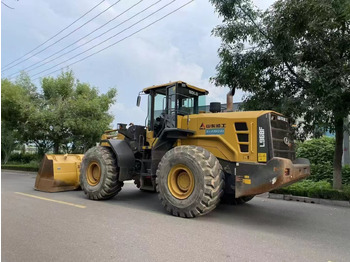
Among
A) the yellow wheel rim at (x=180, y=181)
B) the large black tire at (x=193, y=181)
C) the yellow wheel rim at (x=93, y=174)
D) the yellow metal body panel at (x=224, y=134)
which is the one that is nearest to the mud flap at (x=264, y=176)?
the yellow metal body panel at (x=224, y=134)

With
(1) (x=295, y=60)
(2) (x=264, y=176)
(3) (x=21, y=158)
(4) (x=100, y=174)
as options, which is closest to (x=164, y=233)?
(2) (x=264, y=176)

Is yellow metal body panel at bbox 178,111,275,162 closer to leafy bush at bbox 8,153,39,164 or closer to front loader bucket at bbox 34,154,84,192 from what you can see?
front loader bucket at bbox 34,154,84,192

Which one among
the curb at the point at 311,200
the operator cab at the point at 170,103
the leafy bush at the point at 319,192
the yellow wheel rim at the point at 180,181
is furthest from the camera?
the leafy bush at the point at 319,192

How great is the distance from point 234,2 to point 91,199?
7.60 m

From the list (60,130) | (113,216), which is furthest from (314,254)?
(60,130)

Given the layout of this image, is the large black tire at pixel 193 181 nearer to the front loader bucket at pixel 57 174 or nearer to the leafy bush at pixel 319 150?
the front loader bucket at pixel 57 174

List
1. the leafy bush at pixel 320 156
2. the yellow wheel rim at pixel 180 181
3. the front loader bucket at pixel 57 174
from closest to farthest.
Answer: the yellow wheel rim at pixel 180 181 → the front loader bucket at pixel 57 174 → the leafy bush at pixel 320 156

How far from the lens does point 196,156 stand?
6.43 metres

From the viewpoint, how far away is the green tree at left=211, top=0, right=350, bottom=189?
821 centimetres

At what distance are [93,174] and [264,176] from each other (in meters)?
5.22

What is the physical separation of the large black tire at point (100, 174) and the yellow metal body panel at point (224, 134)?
228 cm

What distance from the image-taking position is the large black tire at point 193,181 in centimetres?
620

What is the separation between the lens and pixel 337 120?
8.49 meters

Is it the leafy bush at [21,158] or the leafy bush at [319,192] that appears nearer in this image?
the leafy bush at [319,192]
